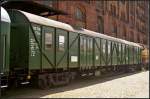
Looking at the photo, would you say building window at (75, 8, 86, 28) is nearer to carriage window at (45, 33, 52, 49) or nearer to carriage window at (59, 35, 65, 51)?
carriage window at (59, 35, 65, 51)

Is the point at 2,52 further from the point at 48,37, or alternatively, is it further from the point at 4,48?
the point at 48,37

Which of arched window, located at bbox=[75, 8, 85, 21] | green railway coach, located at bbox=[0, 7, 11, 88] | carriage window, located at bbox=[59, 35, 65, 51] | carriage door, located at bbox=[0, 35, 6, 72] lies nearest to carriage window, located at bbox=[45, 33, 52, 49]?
carriage window, located at bbox=[59, 35, 65, 51]

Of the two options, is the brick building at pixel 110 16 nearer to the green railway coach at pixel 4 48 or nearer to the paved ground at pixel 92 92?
the paved ground at pixel 92 92

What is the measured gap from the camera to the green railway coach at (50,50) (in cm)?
1448

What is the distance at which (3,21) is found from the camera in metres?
12.7

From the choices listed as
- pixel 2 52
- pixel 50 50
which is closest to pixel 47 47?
pixel 50 50

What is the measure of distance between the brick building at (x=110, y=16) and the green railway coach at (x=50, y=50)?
1020 centimetres

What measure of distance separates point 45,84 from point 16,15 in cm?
368

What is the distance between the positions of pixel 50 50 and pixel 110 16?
38105 millimetres

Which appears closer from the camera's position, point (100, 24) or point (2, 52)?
point (2, 52)

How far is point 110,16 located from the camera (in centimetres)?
5347

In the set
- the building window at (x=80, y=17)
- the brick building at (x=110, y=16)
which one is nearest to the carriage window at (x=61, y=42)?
the brick building at (x=110, y=16)

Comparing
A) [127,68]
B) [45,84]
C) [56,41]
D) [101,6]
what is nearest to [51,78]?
[45,84]

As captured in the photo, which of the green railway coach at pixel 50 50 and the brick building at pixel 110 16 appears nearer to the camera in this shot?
the green railway coach at pixel 50 50
